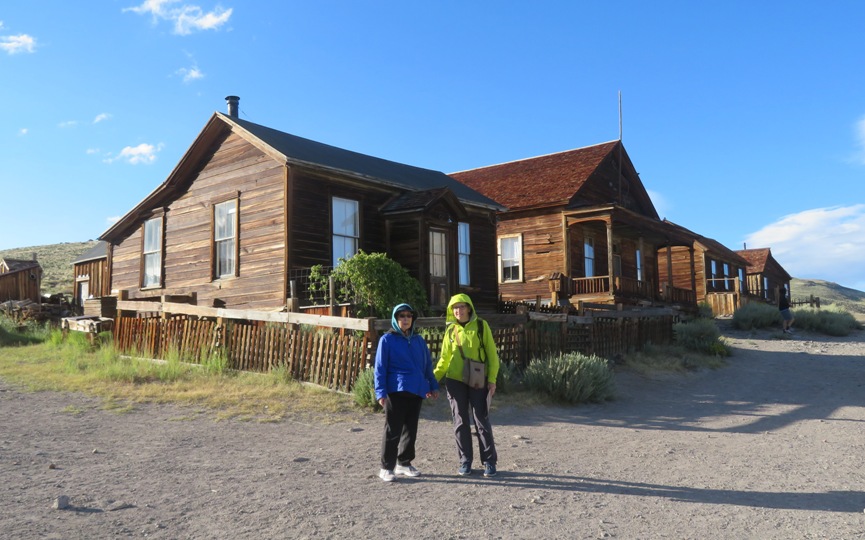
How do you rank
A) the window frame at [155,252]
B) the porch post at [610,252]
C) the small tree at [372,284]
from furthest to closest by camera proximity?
the porch post at [610,252] → the window frame at [155,252] → the small tree at [372,284]

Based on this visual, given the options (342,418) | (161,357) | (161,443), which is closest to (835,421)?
(342,418)

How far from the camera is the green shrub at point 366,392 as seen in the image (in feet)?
29.3

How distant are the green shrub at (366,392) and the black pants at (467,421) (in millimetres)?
2821

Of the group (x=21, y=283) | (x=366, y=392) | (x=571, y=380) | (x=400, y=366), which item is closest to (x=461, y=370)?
(x=400, y=366)

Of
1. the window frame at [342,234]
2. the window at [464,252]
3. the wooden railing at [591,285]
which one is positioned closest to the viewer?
the window frame at [342,234]

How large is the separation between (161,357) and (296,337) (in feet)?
12.4

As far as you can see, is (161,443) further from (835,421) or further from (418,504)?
Result: (835,421)

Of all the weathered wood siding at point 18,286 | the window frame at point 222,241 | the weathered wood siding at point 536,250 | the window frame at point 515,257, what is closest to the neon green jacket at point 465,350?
the window frame at point 222,241

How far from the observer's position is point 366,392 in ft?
29.5

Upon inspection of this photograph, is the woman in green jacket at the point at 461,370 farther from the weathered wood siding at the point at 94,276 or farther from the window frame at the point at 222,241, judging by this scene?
the weathered wood siding at the point at 94,276

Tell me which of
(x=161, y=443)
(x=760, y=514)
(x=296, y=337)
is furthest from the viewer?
(x=296, y=337)

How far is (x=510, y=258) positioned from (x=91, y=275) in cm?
2143

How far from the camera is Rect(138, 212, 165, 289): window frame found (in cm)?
1833

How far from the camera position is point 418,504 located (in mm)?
5094
